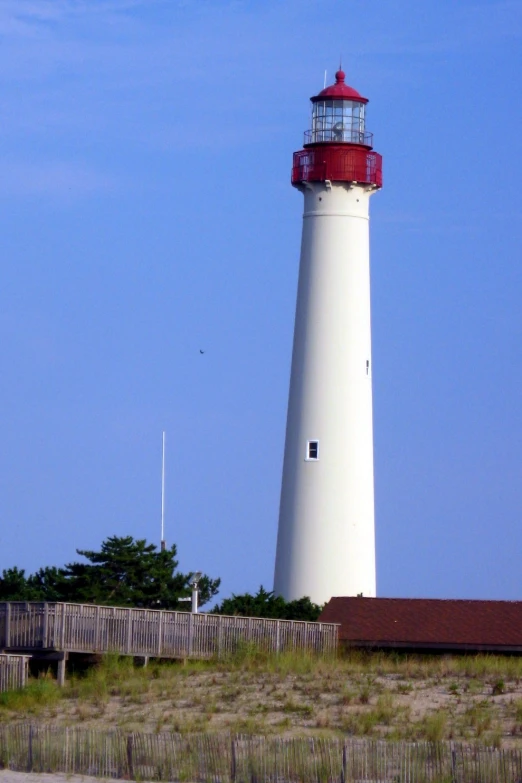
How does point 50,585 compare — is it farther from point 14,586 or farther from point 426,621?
point 426,621

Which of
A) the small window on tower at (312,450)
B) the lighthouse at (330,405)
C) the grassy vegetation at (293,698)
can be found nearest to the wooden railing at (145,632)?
the grassy vegetation at (293,698)

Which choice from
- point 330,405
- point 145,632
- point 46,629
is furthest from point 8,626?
point 330,405

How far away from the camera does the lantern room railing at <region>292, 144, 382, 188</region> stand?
42531 mm

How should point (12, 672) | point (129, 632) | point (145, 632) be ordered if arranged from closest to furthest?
point (12, 672), point (129, 632), point (145, 632)

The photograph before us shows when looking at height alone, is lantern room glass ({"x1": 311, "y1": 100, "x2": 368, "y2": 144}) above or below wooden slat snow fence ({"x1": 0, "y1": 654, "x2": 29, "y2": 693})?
above

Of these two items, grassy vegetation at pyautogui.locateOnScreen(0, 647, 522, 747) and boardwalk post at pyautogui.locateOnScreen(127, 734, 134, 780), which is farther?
grassy vegetation at pyautogui.locateOnScreen(0, 647, 522, 747)

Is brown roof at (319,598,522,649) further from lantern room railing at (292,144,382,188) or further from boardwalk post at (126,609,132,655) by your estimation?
lantern room railing at (292,144,382,188)

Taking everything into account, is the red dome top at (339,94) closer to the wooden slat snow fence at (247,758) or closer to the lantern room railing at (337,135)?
the lantern room railing at (337,135)

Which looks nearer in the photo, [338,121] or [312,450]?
[312,450]

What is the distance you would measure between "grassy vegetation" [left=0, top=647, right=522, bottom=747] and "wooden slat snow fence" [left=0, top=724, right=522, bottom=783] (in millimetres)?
1969

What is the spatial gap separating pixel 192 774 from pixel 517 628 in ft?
49.0

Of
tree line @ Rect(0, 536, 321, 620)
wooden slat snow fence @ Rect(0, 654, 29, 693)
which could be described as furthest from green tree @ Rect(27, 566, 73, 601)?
wooden slat snow fence @ Rect(0, 654, 29, 693)

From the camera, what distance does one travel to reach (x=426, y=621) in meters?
40.0

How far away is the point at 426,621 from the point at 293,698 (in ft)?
32.4
